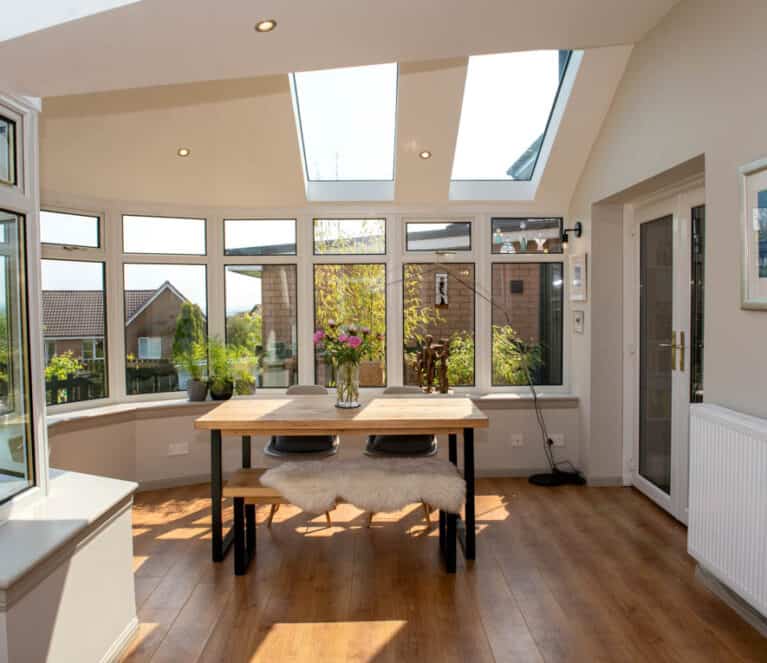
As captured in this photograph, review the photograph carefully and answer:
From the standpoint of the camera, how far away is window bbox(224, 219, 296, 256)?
18.6 feet

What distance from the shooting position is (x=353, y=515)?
177 inches

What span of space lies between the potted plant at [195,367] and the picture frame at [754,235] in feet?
13.3

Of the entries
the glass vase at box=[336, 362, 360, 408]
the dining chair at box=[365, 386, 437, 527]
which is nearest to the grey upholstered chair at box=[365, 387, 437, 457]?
the dining chair at box=[365, 386, 437, 527]

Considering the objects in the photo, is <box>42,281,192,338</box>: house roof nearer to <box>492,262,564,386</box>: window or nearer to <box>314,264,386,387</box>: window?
<box>314,264,386,387</box>: window

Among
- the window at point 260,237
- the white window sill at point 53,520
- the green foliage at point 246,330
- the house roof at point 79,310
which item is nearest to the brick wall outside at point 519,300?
the window at point 260,237

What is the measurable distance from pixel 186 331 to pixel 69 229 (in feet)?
4.00

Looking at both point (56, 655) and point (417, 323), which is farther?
point (417, 323)

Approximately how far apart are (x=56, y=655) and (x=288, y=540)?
6.35 ft

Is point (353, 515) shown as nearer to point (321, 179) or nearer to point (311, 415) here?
point (311, 415)

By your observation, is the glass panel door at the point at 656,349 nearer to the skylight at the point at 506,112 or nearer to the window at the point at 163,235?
the skylight at the point at 506,112

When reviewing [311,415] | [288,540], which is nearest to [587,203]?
[311,415]

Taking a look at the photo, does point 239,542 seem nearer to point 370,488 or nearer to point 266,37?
point 370,488

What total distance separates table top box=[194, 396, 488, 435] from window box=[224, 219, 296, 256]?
209cm

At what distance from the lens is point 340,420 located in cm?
361
